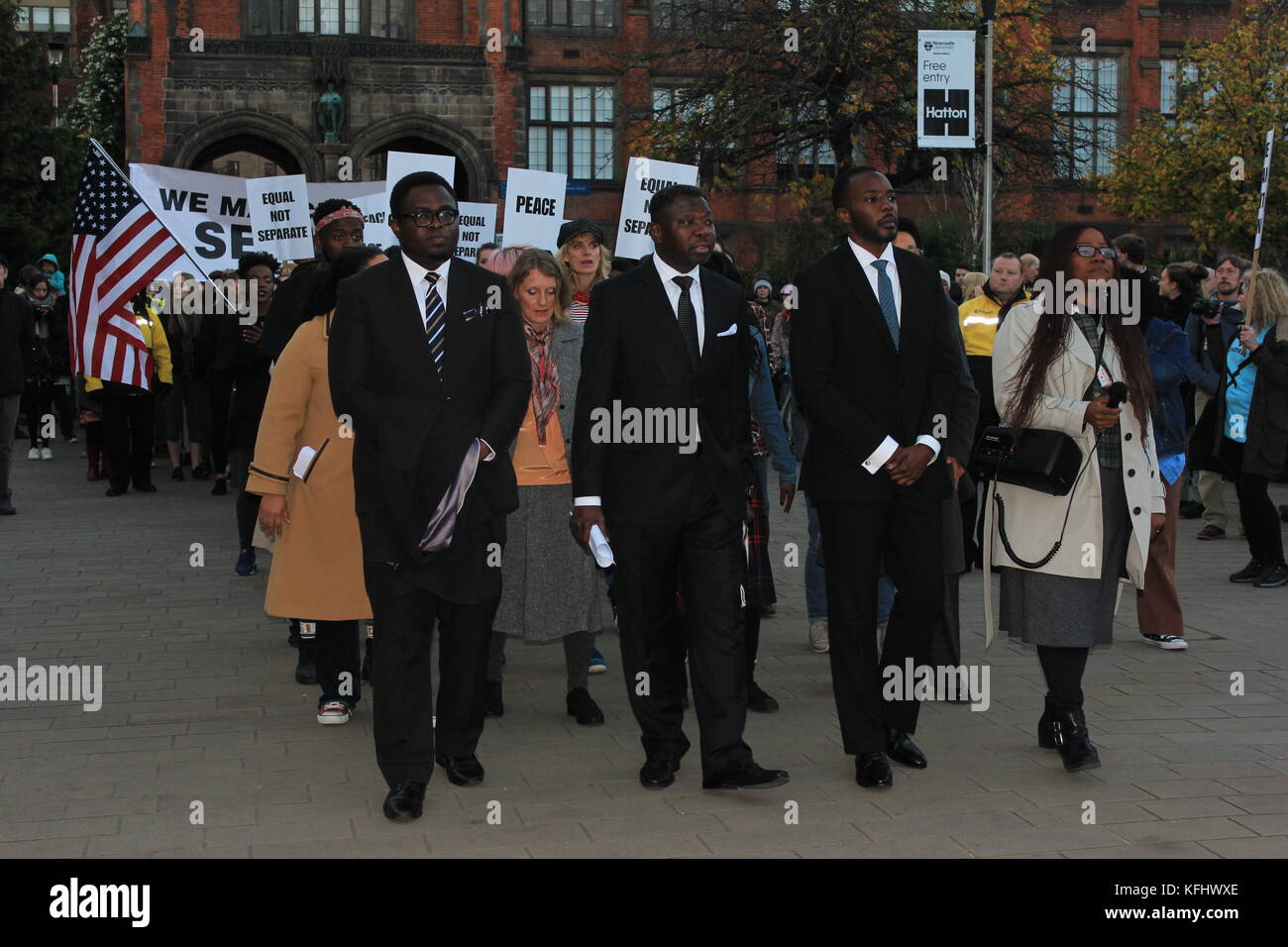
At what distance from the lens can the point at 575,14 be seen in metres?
41.1

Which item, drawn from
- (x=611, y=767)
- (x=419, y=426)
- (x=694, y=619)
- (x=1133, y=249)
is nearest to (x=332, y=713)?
(x=611, y=767)

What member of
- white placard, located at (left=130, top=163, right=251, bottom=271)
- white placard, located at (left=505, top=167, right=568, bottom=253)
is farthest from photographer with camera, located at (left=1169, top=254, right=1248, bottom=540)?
white placard, located at (left=130, top=163, right=251, bottom=271)

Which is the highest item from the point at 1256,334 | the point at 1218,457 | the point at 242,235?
the point at 242,235

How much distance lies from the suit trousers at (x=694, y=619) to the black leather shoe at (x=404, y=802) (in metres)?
0.84

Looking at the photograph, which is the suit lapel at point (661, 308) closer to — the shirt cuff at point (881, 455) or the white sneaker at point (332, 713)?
the shirt cuff at point (881, 455)

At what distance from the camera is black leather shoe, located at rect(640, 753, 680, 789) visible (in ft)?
18.4

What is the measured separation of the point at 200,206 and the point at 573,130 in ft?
88.6

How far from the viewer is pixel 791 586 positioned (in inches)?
414

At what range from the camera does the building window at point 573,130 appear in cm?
4103

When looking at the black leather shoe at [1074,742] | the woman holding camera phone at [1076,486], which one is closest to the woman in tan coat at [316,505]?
the woman holding camera phone at [1076,486]

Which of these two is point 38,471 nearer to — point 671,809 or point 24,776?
point 24,776

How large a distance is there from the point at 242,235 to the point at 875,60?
50.1 feet

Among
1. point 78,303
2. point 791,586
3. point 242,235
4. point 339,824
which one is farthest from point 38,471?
point 339,824

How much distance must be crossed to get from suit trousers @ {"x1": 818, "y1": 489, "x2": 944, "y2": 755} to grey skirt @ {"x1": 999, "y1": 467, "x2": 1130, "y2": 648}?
358mm
